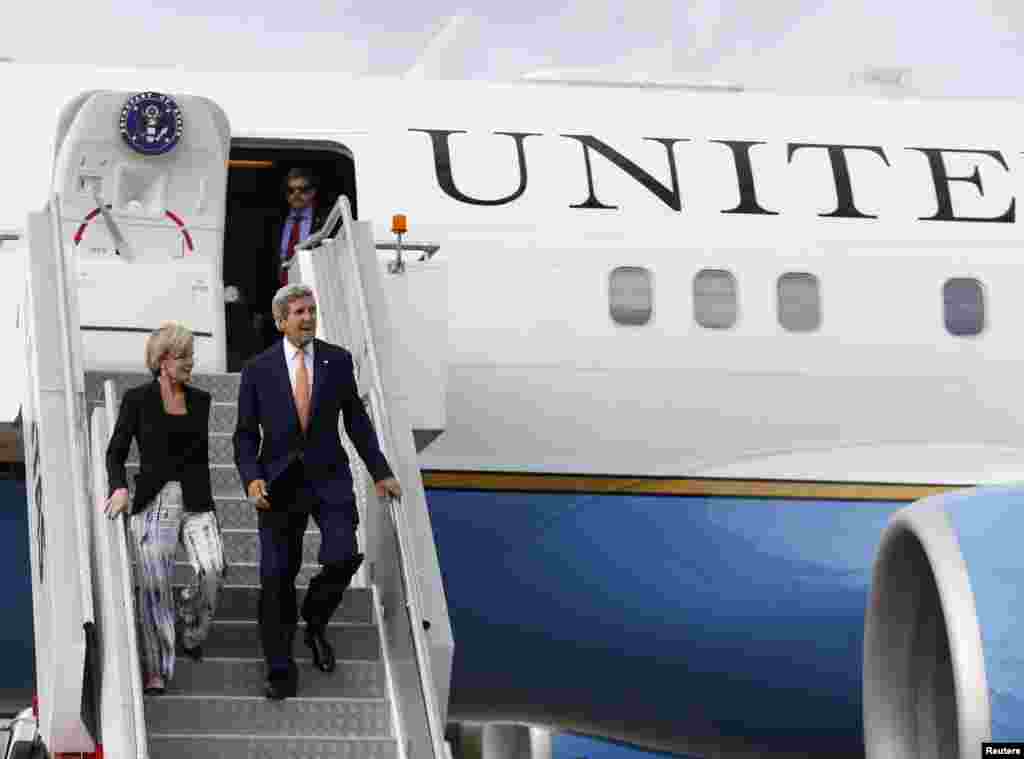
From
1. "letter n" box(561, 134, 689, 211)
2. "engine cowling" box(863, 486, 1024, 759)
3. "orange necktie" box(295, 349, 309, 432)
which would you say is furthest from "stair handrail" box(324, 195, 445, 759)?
"engine cowling" box(863, 486, 1024, 759)

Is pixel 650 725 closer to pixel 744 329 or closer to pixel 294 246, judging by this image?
pixel 744 329

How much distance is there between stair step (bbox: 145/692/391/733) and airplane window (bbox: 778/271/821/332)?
371 cm

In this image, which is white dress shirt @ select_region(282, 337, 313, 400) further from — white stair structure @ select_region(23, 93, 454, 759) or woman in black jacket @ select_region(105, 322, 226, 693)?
white stair structure @ select_region(23, 93, 454, 759)

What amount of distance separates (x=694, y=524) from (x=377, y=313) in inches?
87.1

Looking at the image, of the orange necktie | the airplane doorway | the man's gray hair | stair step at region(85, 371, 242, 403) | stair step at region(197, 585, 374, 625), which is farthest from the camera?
the airplane doorway

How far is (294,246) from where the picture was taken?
1116 cm

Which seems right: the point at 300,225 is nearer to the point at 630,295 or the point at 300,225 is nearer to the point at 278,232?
the point at 278,232

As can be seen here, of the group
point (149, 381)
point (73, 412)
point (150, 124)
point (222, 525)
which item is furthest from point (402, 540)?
point (150, 124)

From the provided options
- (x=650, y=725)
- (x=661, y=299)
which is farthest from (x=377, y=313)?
(x=650, y=725)

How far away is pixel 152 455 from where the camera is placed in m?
8.20

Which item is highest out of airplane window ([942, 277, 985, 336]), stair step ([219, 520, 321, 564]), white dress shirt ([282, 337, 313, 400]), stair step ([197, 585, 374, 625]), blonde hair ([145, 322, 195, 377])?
airplane window ([942, 277, 985, 336])

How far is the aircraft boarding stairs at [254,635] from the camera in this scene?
26.1ft

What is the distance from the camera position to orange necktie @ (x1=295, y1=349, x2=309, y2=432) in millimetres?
8445

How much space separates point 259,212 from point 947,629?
529 cm
